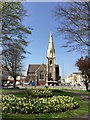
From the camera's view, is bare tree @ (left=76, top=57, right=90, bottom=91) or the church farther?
the church

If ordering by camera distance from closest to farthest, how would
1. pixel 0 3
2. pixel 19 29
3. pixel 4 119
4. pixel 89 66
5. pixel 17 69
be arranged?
pixel 4 119, pixel 0 3, pixel 19 29, pixel 89 66, pixel 17 69

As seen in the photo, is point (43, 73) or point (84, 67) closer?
point (84, 67)

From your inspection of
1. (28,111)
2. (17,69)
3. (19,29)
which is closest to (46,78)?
(17,69)

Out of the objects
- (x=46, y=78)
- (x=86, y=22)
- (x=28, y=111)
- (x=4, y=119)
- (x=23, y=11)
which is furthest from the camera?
(x=46, y=78)

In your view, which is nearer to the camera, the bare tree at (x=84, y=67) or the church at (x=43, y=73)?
the bare tree at (x=84, y=67)

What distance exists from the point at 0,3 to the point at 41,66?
7289 cm

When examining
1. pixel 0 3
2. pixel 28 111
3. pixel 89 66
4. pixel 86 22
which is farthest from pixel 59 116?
pixel 89 66

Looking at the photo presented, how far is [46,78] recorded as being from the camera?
254ft

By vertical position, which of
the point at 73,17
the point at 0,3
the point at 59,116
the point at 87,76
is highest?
the point at 73,17

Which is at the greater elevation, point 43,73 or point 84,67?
point 43,73

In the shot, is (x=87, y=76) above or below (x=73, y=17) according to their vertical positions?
below

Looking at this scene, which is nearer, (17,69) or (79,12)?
(79,12)

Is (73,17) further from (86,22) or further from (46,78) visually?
(46,78)

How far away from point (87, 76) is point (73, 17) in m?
19.8
